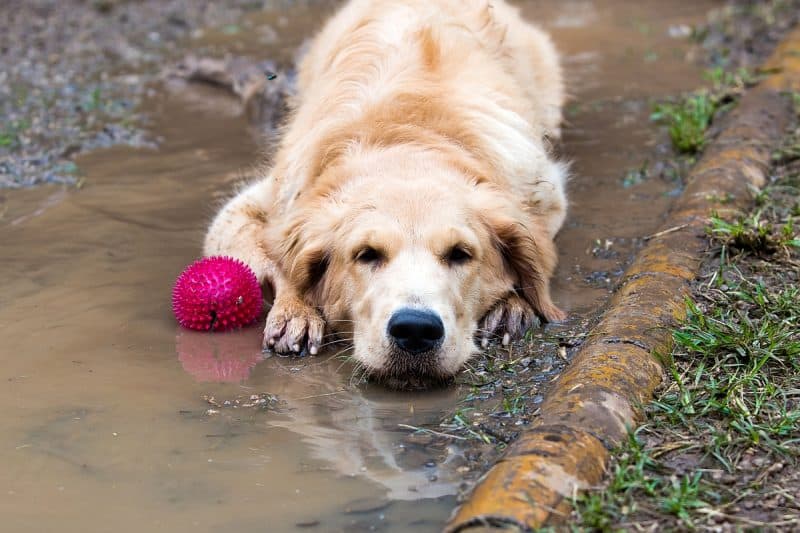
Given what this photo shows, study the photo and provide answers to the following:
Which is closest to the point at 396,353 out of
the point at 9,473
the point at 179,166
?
the point at 9,473

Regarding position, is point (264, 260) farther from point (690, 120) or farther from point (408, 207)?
point (690, 120)

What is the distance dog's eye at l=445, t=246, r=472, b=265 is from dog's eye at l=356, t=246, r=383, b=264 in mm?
273

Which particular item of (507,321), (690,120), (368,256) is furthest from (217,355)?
(690,120)

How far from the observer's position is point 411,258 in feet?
12.1

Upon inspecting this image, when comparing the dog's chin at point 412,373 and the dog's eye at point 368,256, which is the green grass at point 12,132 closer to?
the dog's eye at point 368,256

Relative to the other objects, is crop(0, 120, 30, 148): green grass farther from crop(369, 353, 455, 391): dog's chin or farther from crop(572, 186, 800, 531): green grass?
crop(572, 186, 800, 531): green grass

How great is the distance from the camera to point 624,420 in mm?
2906

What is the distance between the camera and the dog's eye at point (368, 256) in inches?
150

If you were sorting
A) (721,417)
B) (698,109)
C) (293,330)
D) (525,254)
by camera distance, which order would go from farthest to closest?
(698,109) < (525,254) < (293,330) < (721,417)

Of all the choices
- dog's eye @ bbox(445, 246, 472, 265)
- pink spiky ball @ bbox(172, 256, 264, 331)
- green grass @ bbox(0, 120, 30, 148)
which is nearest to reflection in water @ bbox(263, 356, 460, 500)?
pink spiky ball @ bbox(172, 256, 264, 331)

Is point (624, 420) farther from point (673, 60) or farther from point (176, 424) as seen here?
point (673, 60)

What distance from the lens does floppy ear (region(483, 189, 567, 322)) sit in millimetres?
4070

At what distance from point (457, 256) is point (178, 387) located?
1.20 metres

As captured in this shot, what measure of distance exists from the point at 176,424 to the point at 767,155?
365 cm
